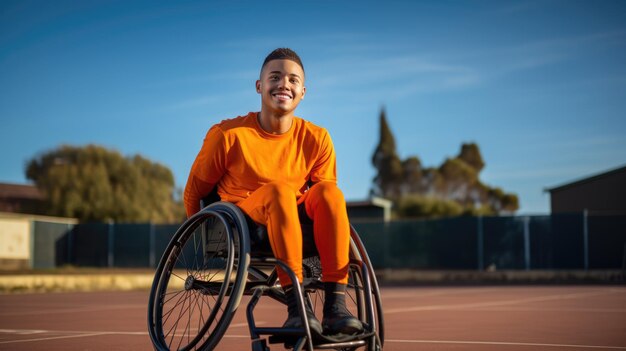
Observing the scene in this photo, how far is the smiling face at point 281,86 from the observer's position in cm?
416

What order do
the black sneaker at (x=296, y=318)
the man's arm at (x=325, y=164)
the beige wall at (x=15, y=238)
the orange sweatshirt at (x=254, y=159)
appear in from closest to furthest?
1. the black sneaker at (x=296, y=318)
2. the orange sweatshirt at (x=254, y=159)
3. the man's arm at (x=325, y=164)
4. the beige wall at (x=15, y=238)

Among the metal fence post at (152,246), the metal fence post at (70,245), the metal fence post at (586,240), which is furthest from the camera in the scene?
the metal fence post at (70,245)

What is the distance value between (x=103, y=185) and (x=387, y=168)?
44013 mm

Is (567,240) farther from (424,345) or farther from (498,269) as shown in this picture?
(424,345)

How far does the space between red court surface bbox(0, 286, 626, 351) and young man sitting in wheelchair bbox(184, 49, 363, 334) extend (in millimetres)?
1679

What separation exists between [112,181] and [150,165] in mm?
4648

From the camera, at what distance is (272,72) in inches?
164

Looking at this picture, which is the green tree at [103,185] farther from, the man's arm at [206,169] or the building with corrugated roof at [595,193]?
the man's arm at [206,169]

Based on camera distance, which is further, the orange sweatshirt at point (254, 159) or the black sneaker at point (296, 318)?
the orange sweatshirt at point (254, 159)

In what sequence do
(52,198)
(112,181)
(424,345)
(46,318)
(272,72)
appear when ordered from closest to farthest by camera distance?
(272,72), (424,345), (46,318), (52,198), (112,181)

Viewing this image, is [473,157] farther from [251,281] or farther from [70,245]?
[251,281]

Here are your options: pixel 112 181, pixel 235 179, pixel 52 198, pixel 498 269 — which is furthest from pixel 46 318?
pixel 112 181

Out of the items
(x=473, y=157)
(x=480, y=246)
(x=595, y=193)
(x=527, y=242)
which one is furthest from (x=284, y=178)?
(x=473, y=157)

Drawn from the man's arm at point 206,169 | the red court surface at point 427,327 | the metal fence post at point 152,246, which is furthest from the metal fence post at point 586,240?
the man's arm at point 206,169
